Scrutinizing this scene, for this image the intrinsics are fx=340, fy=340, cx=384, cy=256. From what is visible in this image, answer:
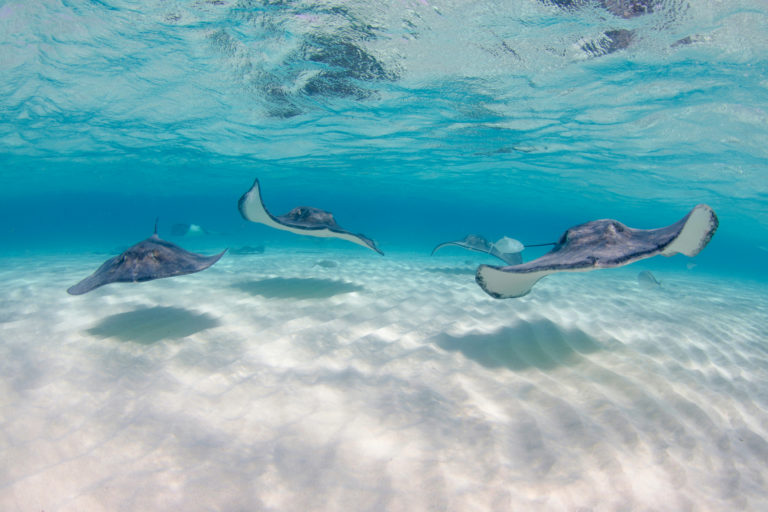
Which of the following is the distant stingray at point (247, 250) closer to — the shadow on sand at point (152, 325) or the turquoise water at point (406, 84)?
the turquoise water at point (406, 84)

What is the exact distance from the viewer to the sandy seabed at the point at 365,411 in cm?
232

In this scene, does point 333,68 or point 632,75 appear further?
point 333,68

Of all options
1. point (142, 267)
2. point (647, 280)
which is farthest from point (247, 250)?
point (647, 280)

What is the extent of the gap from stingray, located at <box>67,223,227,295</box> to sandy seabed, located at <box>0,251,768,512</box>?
0.80 m

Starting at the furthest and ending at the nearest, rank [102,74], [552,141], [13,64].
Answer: [552,141]
[102,74]
[13,64]

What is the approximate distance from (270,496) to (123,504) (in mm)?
877

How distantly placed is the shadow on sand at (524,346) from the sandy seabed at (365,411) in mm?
37

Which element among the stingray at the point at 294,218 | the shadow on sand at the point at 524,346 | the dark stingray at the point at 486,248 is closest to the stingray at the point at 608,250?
the shadow on sand at the point at 524,346

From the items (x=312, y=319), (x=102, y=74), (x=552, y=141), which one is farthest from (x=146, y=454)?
(x=552, y=141)

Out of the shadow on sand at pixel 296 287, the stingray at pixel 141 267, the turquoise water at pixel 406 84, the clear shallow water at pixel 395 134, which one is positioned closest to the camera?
the clear shallow water at pixel 395 134

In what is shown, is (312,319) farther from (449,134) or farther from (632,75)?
(449,134)

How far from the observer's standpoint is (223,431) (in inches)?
112

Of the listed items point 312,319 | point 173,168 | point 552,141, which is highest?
point 552,141

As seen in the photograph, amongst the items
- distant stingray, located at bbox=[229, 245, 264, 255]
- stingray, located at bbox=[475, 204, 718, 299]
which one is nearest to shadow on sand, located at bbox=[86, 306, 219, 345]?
stingray, located at bbox=[475, 204, 718, 299]
